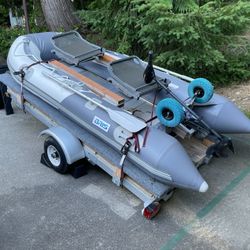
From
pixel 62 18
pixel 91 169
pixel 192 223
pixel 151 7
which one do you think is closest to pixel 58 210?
pixel 91 169

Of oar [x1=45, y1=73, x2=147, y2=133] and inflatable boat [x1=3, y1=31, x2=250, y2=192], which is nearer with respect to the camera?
inflatable boat [x1=3, y1=31, x2=250, y2=192]

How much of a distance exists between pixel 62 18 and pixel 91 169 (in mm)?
5639

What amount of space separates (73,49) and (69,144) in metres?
1.88

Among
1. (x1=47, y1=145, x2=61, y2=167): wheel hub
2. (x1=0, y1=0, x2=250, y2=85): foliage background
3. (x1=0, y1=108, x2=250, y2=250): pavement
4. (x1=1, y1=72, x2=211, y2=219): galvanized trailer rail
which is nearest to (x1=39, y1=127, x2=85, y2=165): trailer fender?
(x1=1, y1=72, x2=211, y2=219): galvanized trailer rail

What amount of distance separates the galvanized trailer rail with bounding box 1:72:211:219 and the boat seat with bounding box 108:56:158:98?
0.76 m

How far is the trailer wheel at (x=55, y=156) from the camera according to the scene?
4805 mm

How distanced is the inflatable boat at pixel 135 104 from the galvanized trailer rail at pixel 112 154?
0.10m

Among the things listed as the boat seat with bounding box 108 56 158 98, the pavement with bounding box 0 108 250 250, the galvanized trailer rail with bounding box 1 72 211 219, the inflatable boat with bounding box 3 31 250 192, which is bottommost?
the pavement with bounding box 0 108 250 250

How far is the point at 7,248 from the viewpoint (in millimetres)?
3795

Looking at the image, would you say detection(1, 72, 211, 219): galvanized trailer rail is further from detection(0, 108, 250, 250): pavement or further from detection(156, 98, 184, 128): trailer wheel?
detection(156, 98, 184, 128): trailer wheel

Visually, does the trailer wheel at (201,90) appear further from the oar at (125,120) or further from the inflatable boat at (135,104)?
the oar at (125,120)

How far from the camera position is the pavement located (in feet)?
12.8

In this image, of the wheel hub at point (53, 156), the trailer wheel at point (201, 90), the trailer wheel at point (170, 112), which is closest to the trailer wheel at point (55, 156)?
the wheel hub at point (53, 156)

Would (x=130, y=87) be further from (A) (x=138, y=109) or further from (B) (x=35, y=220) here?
(B) (x=35, y=220)
